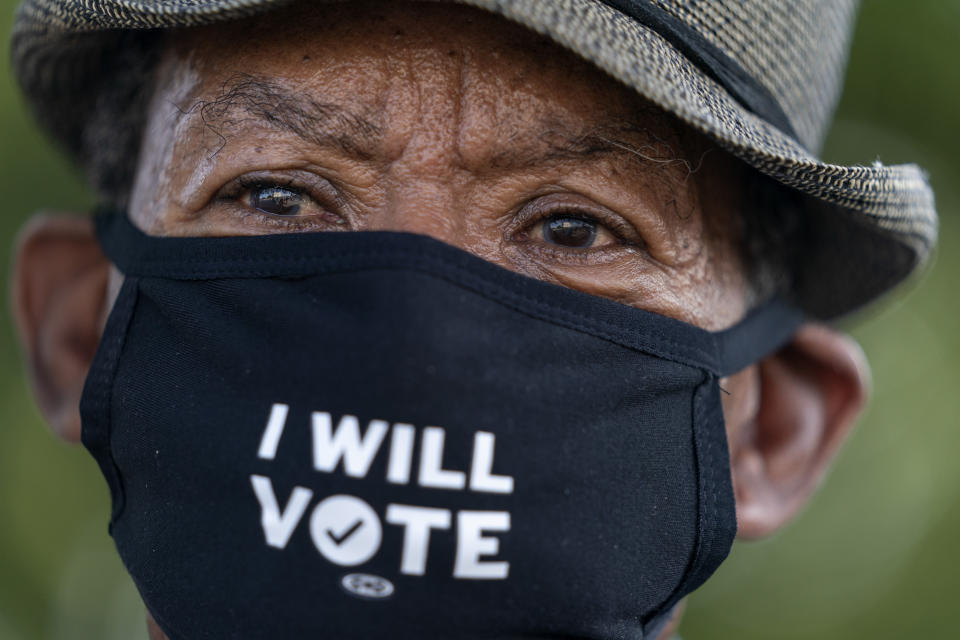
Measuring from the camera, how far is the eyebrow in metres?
1.54

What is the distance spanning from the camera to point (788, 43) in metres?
1.72

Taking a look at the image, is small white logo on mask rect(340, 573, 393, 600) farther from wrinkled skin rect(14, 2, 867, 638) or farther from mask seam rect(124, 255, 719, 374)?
wrinkled skin rect(14, 2, 867, 638)

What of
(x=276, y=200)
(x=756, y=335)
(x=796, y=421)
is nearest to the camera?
(x=276, y=200)

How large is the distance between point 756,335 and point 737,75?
1.88 ft

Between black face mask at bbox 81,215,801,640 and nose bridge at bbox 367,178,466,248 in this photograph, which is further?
nose bridge at bbox 367,178,466,248

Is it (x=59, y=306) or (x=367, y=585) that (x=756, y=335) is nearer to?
(x=367, y=585)

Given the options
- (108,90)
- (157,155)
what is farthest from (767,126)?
(108,90)

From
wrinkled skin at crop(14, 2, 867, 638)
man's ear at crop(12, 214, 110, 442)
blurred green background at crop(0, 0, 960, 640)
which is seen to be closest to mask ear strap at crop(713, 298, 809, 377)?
wrinkled skin at crop(14, 2, 867, 638)

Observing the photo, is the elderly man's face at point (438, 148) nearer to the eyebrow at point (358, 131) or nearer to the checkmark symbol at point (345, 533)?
the eyebrow at point (358, 131)

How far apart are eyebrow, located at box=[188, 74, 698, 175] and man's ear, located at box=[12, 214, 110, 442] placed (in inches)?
31.7

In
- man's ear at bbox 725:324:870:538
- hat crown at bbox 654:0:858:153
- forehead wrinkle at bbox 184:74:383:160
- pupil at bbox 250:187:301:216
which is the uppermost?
hat crown at bbox 654:0:858:153

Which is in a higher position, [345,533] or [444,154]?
[444,154]

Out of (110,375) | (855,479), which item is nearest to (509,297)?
(110,375)

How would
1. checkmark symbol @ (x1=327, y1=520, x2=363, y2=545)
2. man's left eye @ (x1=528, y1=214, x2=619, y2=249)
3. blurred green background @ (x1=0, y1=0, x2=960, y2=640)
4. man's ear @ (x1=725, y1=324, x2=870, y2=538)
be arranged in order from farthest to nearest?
blurred green background @ (x1=0, y1=0, x2=960, y2=640), man's ear @ (x1=725, y1=324, x2=870, y2=538), man's left eye @ (x1=528, y1=214, x2=619, y2=249), checkmark symbol @ (x1=327, y1=520, x2=363, y2=545)
